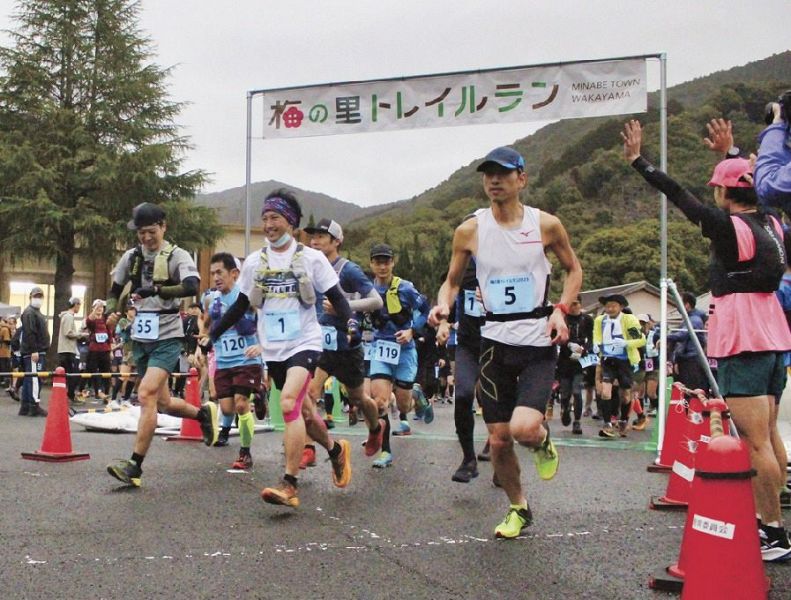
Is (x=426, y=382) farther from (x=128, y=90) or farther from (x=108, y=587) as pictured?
(x=128, y=90)

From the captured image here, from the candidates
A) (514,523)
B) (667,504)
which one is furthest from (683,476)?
(514,523)

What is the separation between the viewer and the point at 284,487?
6000 millimetres

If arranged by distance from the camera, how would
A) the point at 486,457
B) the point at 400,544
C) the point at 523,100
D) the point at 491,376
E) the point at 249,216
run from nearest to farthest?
the point at 400,544
the point at 491,376
the point at 486,457
the point at 523,100
the point at 249,216

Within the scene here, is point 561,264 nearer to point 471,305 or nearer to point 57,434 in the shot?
point 471,305

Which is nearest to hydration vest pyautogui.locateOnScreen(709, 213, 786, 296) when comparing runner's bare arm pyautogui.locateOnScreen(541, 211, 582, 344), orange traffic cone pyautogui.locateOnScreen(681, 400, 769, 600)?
runner's bare arm pyautogui.locateOnScreen(541, 211, 582, 344)

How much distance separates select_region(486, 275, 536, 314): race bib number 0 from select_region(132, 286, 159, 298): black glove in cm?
322

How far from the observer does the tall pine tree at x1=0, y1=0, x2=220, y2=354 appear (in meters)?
35.8

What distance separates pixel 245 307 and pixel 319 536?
7.10 feet

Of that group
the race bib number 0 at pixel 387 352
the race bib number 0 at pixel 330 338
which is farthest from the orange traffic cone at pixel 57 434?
the race bib number 0 at pixel 387 352

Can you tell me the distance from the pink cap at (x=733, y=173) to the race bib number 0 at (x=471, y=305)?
307cm

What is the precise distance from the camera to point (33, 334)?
1642 centimetres

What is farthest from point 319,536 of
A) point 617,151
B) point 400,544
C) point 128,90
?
point 617,151

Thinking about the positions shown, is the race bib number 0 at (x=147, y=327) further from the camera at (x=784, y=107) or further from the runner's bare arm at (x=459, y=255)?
the camera at (x=784, y=107)

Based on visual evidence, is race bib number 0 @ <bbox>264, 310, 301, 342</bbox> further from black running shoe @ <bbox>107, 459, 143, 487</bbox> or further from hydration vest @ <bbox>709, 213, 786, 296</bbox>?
hydration vest @ <bbox>709, 213, 786, 296</bbox>
